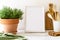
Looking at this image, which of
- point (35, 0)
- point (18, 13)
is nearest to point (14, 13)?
point (18, 13)

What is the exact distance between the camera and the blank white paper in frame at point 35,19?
125 cm

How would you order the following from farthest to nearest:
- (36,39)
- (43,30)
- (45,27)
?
(45,27) < (43,30) < (36,39)

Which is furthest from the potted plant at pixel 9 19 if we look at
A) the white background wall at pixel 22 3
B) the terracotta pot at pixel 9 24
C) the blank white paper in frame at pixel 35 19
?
the white background wall at pixel 22 3

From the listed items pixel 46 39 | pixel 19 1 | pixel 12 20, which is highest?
pixel 19 1

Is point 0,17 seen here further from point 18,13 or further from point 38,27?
point 38,27

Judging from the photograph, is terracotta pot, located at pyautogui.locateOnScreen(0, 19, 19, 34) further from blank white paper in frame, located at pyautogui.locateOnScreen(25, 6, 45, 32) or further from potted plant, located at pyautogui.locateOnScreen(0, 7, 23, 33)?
blank white paper in frame, located at pyautogui.locateOnScreen(25, 6, 45, 32)

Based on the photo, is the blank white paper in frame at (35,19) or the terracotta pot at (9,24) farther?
the blank white paper in frame at (35,19)

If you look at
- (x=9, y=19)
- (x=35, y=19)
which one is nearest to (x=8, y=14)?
Result: (x=9, y=19)

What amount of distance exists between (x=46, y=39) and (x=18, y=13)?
1.03ft

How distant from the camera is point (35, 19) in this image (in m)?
1.26

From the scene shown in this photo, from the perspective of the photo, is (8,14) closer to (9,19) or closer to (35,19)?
(9,19)

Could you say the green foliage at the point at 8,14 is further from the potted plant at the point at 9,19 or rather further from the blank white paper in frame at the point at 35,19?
the blank white paper in frame at the point at 35,19

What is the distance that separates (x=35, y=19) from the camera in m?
1.26

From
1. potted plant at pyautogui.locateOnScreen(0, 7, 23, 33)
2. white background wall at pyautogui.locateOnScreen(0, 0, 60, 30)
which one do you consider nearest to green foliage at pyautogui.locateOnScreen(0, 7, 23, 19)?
potted plant at pyautogui.locateOnScreen(0, 7, 23, 33)
